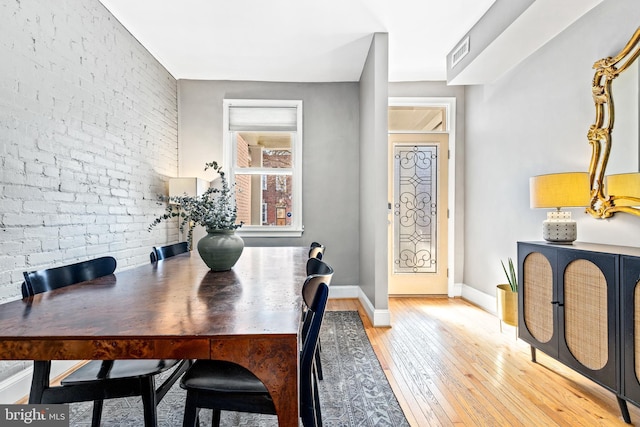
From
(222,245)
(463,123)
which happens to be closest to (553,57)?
(463,123)

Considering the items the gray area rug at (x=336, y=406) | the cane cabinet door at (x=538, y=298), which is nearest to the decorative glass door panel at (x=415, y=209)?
the cane cabinet door at (x=538, y=298)

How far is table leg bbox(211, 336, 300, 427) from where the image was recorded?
33.5 inches

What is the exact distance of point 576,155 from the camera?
7.93 feet

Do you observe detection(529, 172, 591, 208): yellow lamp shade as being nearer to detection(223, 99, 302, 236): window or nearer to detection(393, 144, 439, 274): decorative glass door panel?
detection(393, 144, 439, 274): decorative glass door panel

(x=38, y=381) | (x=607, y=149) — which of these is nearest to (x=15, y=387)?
(x=38, y=381)

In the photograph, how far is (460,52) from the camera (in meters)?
3.26

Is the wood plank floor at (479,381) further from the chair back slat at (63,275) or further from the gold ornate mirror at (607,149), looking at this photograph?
the chair back slat at (63,275)

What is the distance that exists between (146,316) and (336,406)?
129 cm

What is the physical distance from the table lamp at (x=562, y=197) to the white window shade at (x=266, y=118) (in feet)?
9.21

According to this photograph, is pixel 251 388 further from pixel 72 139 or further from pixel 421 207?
pixel 421 207

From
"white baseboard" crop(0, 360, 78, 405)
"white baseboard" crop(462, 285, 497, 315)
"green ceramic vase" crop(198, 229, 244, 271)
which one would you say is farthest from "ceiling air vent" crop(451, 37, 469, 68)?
"white baseboard" crop(0, 360, 78, 405)

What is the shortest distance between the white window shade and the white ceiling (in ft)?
1.29

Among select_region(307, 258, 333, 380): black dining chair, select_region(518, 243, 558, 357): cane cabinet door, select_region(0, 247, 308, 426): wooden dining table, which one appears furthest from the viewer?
select_region(518, 243, 558, 357): cane cabinet door

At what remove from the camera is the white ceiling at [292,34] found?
2740 millimetres
